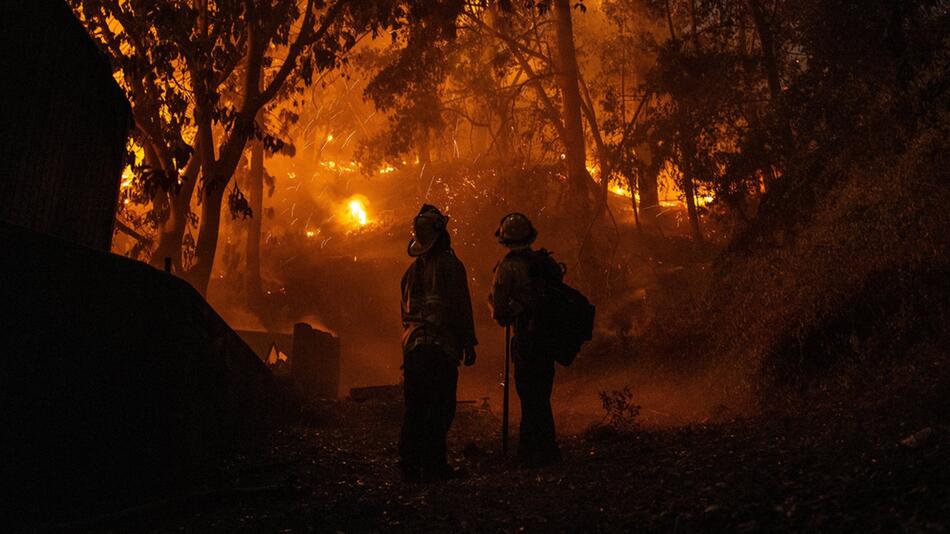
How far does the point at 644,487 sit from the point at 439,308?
2476 millimetres

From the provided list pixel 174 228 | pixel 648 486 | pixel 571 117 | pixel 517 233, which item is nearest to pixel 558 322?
pixel 517 233

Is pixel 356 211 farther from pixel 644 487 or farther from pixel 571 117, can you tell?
pixel 644 487

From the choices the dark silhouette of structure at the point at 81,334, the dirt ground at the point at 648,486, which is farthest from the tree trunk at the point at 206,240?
the dirt ground at the point at 648,486

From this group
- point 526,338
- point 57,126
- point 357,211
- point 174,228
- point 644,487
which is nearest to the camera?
point 644,487

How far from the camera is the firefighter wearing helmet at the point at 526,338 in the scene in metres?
6.58

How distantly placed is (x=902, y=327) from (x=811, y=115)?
252 inches

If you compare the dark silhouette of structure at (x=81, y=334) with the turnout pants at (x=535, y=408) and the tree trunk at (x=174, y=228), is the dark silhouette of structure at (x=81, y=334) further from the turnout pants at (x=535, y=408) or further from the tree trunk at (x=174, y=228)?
the tree trunk at (x=174, y=228)

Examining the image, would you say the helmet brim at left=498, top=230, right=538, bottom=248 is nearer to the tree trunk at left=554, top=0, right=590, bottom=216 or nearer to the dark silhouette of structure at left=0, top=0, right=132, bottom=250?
the dark silhouette of structure at left=0, top=0, right=132, bottom=250

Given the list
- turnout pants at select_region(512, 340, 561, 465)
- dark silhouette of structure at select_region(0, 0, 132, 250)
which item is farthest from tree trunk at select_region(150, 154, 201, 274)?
turnout pants at select_region(512, 340, 561, 465)

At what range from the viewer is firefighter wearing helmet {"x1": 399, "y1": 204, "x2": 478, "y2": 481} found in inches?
250

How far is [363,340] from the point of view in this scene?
23766 mm

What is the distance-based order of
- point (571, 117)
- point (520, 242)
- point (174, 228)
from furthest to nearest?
1. point (571, 117)
2. point (174, 228)
3. point (520, 242)

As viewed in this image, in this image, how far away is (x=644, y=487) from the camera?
15.6 feet

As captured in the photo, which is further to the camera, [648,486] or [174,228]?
[174,228]
